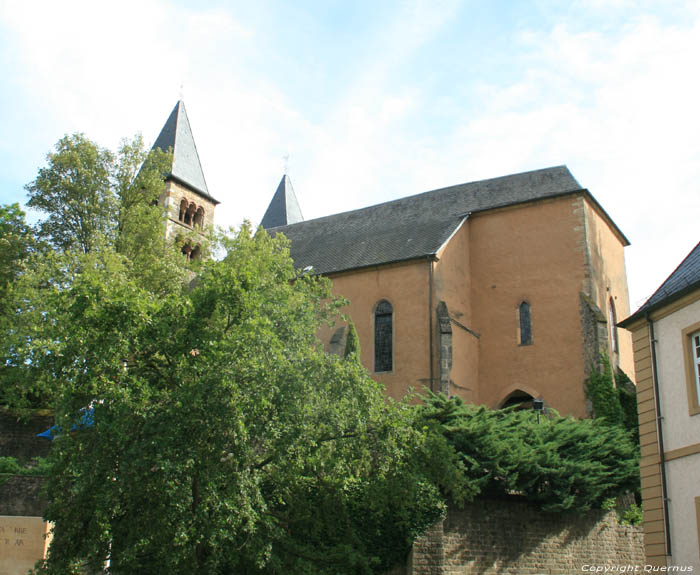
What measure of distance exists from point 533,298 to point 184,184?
20.7m

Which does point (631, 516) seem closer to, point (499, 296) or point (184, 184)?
point (499, 296)

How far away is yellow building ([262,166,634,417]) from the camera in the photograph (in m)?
23.5

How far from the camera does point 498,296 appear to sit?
2559 cm

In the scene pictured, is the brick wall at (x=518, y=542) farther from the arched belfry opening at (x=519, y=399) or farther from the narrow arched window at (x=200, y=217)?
the narrow arched window at (x=200, y=217)

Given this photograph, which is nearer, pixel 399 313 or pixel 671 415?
pixel 671 415

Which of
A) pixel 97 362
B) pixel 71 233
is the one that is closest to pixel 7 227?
pixel 71 233

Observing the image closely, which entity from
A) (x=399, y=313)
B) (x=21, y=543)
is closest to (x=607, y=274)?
(x=399, y=313)

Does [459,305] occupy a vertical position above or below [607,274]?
below

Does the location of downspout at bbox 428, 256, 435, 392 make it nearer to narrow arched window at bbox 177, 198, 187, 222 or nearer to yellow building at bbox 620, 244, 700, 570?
yellow building at bbox 620, 244, 700, 570

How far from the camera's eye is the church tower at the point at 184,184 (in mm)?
37094

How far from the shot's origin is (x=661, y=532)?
11312mm

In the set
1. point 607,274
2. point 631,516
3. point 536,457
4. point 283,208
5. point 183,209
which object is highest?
point 283,208

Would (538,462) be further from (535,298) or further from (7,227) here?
(7,227)

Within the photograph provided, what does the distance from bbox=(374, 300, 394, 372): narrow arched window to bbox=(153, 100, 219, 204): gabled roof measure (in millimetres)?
16811
